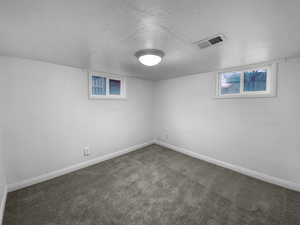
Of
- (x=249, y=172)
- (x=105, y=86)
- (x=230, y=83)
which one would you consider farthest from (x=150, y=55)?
(x=249, y=172)

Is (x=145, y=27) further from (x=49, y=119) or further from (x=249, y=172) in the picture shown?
(x=249, y=172)

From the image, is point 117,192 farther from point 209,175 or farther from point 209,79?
point 209,79

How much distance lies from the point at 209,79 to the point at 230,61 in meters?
0.73

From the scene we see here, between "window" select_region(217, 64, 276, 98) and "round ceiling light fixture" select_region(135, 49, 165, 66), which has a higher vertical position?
"round ceiling light fixture" select_region(135, 49, 165, 66)

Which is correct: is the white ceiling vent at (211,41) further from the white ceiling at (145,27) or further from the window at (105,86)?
the window at (105,86)

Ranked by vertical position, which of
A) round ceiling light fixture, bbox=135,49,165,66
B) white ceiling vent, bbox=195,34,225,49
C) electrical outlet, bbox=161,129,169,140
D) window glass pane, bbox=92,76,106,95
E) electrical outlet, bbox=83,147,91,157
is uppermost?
white ceiling vent, bbox=195,34,225,49

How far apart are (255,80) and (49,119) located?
13.1 ft

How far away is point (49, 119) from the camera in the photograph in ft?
7.75

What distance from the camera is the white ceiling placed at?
37.9 inches

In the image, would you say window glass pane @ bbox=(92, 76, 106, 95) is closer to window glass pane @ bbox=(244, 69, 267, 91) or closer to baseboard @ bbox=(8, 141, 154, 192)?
baseboard @ bbox=(8, 141, 154, 192)

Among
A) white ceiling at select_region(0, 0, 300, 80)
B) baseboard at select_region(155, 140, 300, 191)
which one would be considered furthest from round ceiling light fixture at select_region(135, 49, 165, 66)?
baseboard at select_region(155, 140, 300, 191)

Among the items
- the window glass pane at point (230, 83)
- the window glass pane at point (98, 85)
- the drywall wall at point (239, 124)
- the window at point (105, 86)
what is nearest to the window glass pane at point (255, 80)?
the window glass pane at point (230, 83)

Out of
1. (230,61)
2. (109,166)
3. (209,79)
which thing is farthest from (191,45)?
(109,166)

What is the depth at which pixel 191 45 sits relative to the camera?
164 cm
